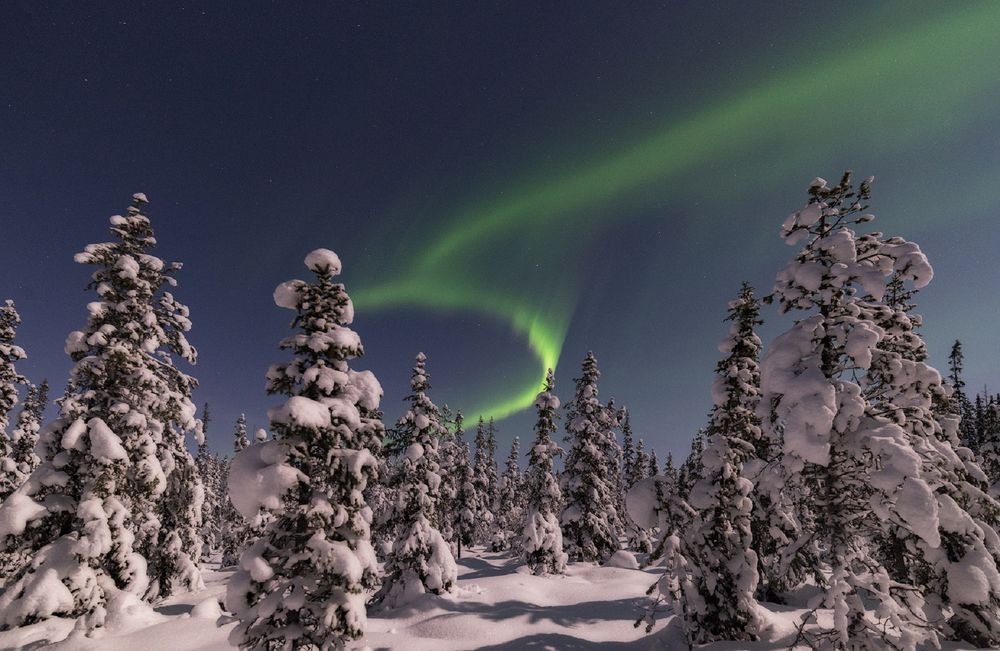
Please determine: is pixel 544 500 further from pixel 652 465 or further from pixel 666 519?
pixel 652 465

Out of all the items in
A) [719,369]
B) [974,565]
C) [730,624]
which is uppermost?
[719,369]

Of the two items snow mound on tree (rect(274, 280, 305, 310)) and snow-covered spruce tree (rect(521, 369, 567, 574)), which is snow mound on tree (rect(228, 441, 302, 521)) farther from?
snow-covered spruce tree (rect(521, 369, 567, 574))

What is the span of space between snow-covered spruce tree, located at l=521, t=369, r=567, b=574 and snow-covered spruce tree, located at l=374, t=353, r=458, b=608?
7102mm

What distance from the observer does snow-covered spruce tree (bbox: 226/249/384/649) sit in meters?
9.29

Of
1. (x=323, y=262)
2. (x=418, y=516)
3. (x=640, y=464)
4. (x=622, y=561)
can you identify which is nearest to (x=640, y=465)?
(x=640, y=464)

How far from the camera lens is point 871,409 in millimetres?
9602

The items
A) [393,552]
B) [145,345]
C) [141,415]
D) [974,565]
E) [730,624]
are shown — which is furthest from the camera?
[393,552]

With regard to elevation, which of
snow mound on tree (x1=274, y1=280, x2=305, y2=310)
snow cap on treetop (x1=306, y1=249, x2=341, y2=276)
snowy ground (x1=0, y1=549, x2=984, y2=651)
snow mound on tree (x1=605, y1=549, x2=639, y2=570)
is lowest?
snow mound on tree (x1=605, y1=549, x2=639, y2=570)

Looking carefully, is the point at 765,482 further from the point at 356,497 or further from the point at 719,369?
the point at 356,497

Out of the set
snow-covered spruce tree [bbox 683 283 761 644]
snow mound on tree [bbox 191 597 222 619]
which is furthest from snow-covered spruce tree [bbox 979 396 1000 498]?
snow mound on tree [bbox 191 597 222 619]

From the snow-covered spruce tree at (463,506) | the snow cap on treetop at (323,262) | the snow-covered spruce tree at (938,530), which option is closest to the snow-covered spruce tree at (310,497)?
the snow cap on treetop at (323,262)

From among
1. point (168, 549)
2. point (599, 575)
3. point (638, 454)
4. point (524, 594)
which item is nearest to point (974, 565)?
point (524, 594)

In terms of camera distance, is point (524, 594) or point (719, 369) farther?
point (524, 594)

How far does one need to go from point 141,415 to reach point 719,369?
19097 mm
